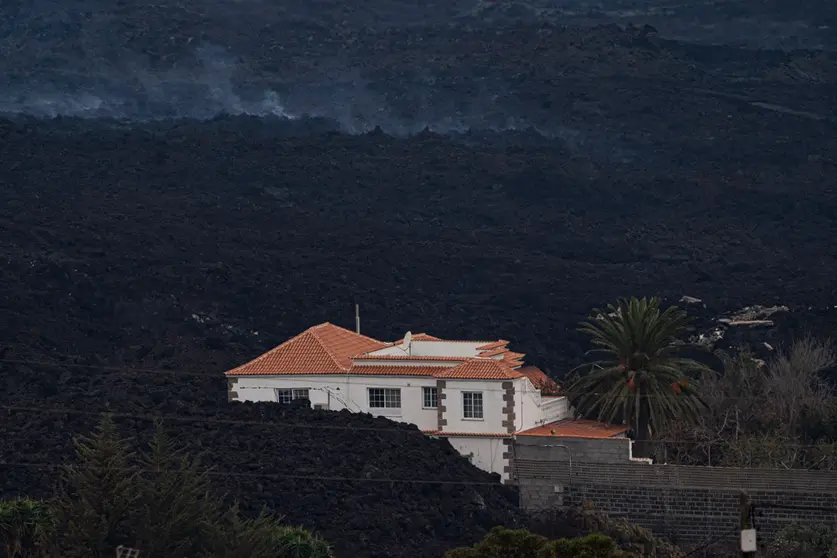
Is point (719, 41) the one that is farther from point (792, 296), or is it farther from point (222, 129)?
point (792, 296)

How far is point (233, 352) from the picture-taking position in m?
86.4

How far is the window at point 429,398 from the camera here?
5919cm

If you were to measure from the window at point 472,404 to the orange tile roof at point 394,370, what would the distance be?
1452 mm

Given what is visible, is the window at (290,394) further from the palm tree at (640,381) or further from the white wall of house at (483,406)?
the palm tree at (640,381)

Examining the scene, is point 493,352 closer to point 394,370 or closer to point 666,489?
point 394,370

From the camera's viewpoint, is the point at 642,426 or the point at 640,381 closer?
the point at 640,381

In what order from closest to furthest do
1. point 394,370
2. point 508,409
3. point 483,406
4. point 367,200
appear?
point 508,409 → point 483,406 → point 394,370 → point 367,200

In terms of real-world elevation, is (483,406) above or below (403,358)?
below

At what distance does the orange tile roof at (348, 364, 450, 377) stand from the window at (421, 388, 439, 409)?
1.62 feet

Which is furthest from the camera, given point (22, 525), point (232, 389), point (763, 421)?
point (763, 421)

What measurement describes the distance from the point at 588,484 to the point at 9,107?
119m

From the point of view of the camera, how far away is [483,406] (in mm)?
58156

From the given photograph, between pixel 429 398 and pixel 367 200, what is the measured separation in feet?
247

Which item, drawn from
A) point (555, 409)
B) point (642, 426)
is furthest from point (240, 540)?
point (642, 426)
